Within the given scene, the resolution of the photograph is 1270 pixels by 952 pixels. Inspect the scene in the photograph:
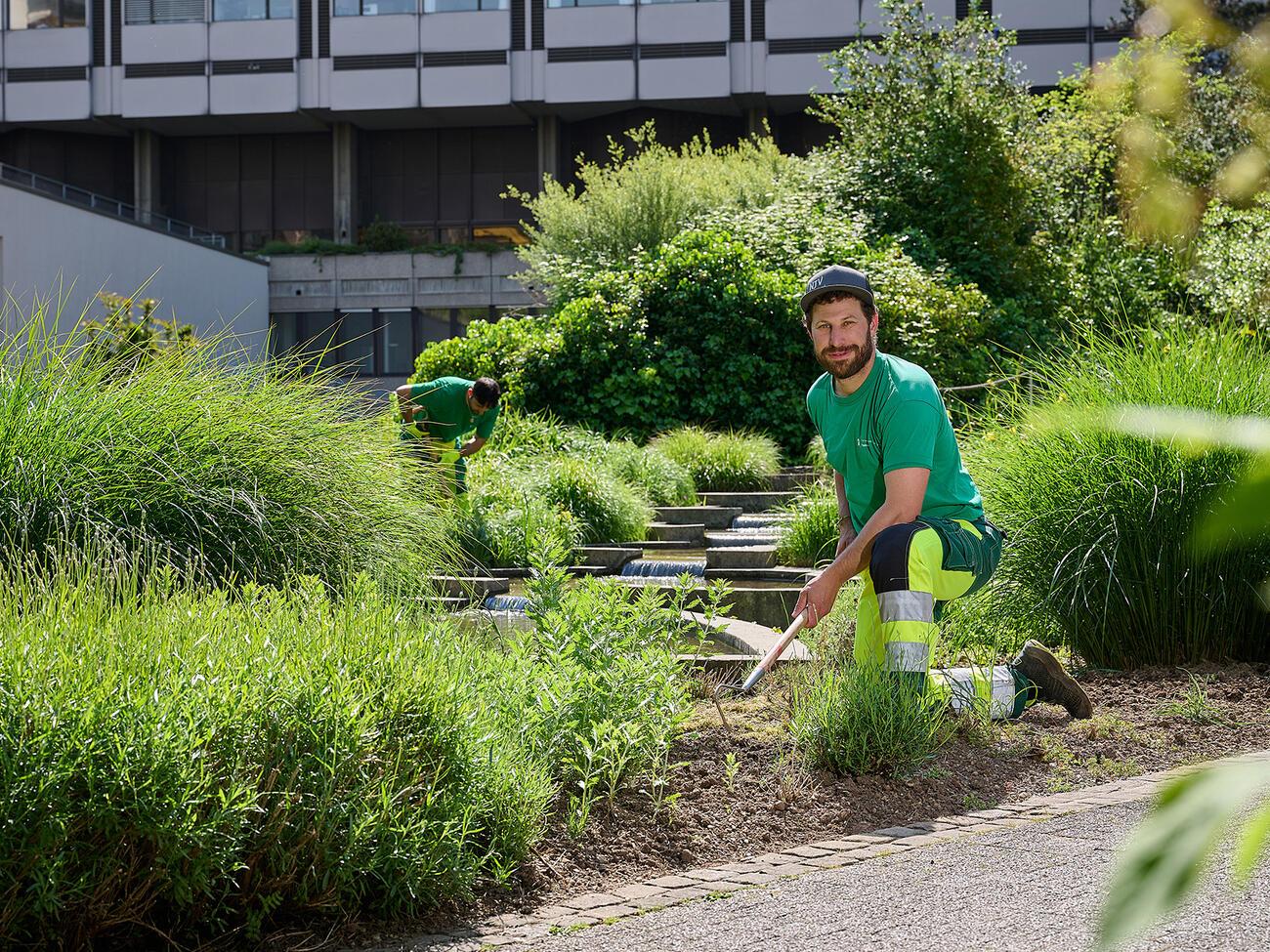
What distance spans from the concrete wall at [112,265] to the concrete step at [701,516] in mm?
11755

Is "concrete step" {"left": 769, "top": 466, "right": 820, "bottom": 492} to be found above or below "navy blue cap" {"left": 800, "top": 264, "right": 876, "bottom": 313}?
below

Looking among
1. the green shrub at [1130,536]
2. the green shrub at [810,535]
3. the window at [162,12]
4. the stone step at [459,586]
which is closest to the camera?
the green shrub at [1130,536]

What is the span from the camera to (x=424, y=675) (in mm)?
3939

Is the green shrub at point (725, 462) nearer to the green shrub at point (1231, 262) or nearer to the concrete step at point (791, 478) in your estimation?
the concrete step at point (791, 478)

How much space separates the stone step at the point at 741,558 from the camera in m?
10.7

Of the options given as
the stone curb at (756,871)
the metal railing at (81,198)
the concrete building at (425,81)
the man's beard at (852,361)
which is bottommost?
the stone curb at (756,871)

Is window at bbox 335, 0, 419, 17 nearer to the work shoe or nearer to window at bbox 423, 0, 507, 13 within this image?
window at bbox 423, 0, 507, 13

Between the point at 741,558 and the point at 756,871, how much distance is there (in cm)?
659

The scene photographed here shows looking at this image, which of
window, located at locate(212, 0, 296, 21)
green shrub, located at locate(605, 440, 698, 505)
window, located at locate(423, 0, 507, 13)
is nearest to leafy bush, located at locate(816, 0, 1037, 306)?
green shrub, located at locate(605, 440, 698, 505)

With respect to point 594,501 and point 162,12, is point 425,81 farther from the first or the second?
point 594,501

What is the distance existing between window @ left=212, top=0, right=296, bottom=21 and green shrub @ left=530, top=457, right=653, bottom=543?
3328 centimetres

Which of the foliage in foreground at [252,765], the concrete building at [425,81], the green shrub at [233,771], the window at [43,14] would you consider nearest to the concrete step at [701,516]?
the foliage in foreground at [252,765]

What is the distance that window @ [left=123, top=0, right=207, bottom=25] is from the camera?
1631 inches

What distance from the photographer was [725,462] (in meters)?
14.7
